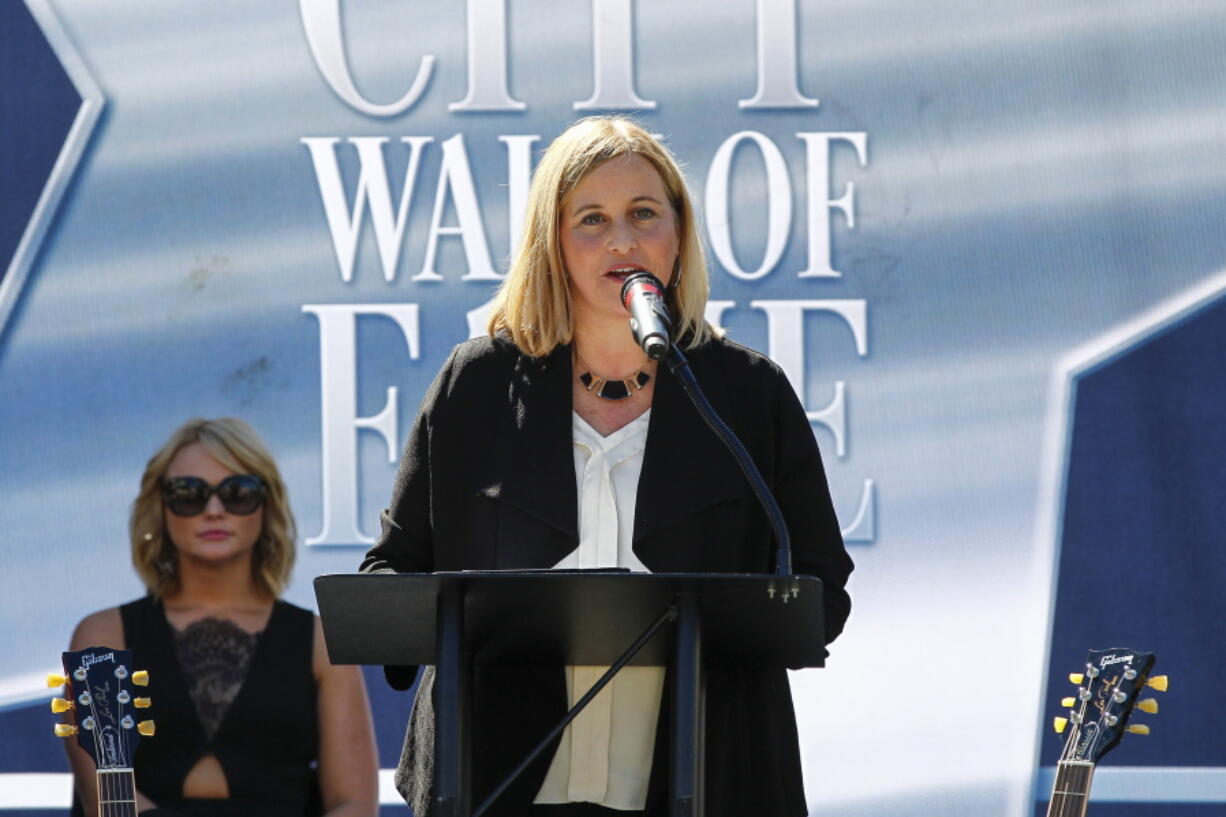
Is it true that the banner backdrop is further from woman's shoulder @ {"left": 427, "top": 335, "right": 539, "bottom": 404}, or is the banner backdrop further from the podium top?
the podium top

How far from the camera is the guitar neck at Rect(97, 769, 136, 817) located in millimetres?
3223

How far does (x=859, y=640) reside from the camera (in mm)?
3916

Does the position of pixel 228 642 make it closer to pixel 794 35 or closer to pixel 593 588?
pixel 794 35

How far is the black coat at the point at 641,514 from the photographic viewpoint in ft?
7.51

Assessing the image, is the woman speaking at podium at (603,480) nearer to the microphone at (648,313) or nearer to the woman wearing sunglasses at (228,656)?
the microphone at (648,313)

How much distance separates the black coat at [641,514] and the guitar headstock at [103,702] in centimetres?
84

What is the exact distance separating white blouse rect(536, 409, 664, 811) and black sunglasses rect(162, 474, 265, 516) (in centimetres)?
175

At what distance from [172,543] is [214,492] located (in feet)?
0.50

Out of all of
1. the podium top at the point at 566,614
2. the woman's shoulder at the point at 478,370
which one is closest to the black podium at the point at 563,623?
the podium top at the point at 566,614

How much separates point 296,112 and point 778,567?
236cm

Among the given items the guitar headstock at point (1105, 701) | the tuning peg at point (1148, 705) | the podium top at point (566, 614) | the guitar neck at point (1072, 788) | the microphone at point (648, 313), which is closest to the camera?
the podium top at point (566, 614)

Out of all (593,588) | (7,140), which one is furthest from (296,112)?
(593,588)

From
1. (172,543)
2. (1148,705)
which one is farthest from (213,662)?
(1148,705)

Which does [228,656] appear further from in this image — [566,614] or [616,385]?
[566,614]
